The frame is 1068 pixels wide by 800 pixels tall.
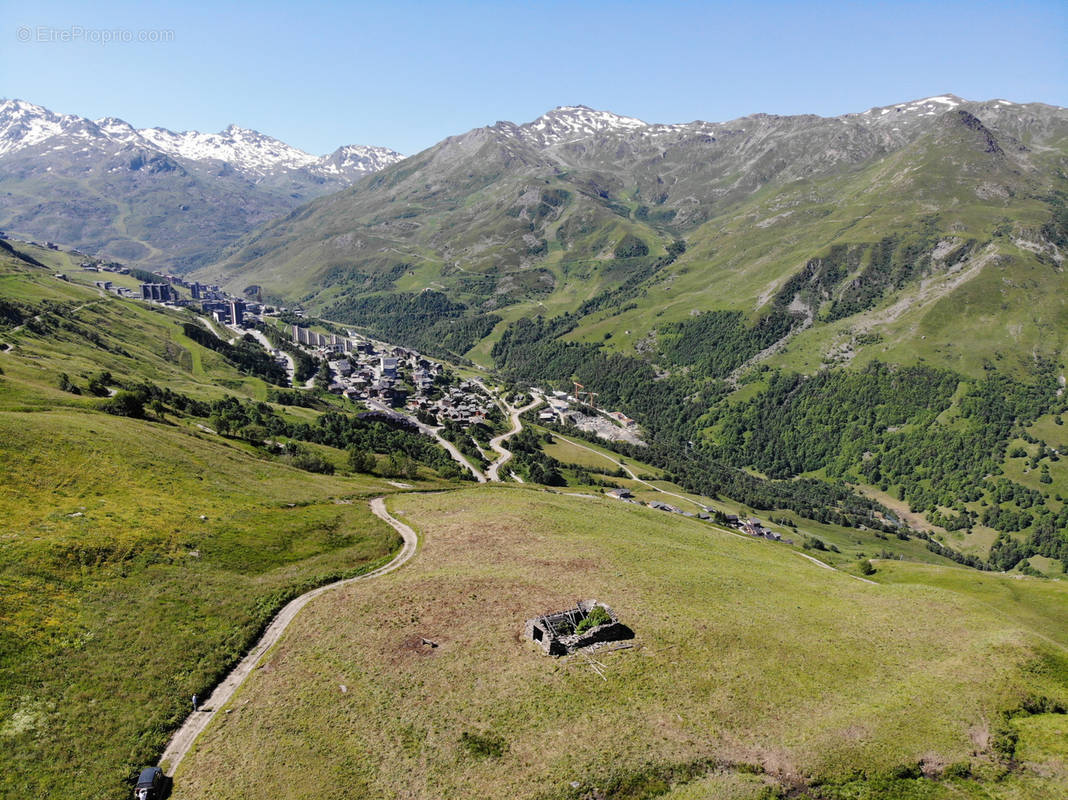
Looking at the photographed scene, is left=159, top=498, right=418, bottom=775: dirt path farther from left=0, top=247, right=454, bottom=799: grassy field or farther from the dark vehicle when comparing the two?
the dark vehicle

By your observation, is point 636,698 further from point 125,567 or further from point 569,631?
point 125,567

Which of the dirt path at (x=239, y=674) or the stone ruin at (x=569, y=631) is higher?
the stone ruin at (x=569, y=631)

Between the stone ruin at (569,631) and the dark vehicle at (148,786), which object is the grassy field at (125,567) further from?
the stone ruin at (569,631)

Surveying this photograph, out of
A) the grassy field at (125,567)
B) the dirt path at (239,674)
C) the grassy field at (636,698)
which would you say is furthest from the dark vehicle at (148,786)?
the dirt path at (239,674)

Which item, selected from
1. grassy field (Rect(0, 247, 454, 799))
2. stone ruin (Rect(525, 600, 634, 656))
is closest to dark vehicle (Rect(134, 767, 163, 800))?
grassy field (Rect(0, 247, 454, 799))

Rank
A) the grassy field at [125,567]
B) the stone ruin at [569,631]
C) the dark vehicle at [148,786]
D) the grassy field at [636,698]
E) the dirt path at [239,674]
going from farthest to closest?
1. the stone ruin at [569,631]
2. the dirt path at [239,674]
3. the grassy field at [125,567]
4. the grassy field at [636,698]
5. the dark vehicle at [148,786]

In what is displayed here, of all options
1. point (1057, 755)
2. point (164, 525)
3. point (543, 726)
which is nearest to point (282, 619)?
point (164, 525)

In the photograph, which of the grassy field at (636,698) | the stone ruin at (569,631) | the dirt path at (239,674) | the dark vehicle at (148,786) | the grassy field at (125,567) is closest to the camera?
the dark vehicle at (148,786)

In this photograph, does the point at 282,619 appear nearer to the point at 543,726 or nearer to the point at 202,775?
the point at 202,775
